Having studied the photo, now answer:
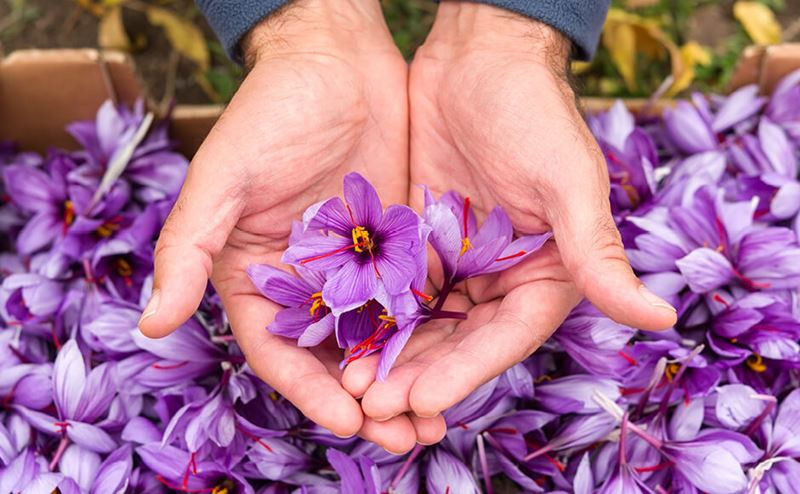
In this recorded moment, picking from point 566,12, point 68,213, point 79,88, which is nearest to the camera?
point 566,12

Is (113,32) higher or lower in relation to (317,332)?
lower

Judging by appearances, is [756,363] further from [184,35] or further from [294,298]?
[184,35]

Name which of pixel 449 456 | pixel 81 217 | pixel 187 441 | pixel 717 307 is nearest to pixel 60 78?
pixel 81 217

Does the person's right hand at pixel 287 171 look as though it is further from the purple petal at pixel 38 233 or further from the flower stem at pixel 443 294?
the purple petal at pixel 38 233

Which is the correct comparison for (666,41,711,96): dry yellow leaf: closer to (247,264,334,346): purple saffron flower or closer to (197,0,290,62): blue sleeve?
(197,0,290,62): blue sleeve

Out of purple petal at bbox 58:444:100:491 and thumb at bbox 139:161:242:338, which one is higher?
thumb at bbox 139:161:242:338

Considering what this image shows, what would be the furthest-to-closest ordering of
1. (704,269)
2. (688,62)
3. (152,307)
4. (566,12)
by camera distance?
(688,62), (566,12), (704,269), (152,307)

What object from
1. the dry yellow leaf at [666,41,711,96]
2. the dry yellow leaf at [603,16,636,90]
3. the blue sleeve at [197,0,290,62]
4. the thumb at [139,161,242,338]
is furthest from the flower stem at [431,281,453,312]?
the dry yellow leaf at [603,16,636,90]

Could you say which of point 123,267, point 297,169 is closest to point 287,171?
point 297,169

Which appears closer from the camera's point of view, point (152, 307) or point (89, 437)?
point (152, 307)
